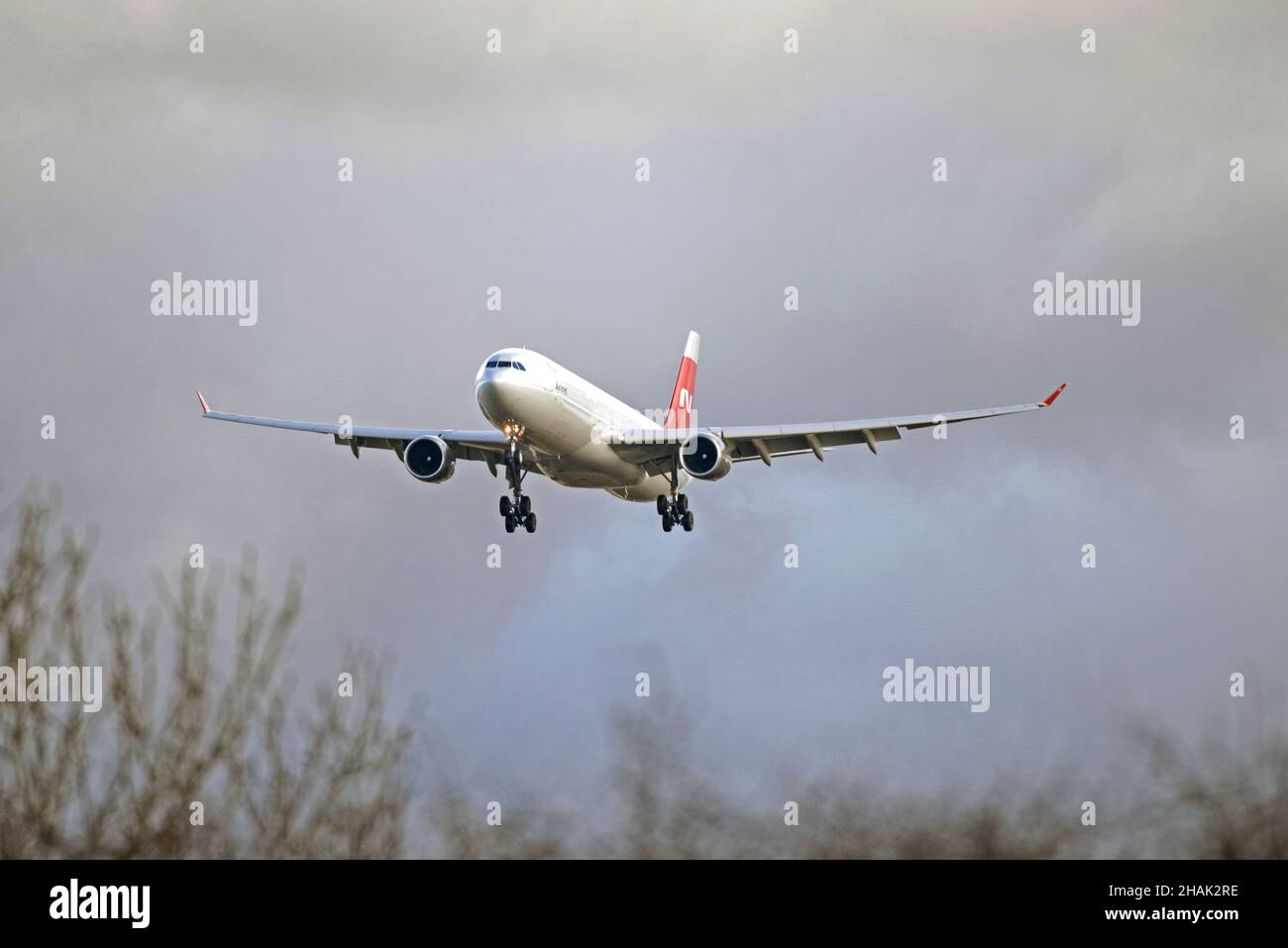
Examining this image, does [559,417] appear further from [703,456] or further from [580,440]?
[703,456]

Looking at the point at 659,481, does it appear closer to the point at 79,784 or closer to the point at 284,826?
the point at 284,826

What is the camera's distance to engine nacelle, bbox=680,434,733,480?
55.9 metres

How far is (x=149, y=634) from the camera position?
52156 millimetres

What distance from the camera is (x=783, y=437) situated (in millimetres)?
57219

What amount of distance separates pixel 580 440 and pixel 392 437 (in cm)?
800

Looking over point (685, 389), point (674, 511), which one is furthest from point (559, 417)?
point (685, 389)

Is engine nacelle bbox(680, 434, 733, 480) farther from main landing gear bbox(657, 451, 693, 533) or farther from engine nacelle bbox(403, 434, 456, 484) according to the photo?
engine nacelle bbox(403, 434, 456, 484)

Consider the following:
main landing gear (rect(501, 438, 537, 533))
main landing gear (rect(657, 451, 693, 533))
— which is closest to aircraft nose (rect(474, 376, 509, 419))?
main landing gear (rect(501, 438, 537, 533))

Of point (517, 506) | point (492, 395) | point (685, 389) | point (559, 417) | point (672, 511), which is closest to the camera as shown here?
point (492, 395)

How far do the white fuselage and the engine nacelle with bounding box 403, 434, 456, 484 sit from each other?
324 centimetres

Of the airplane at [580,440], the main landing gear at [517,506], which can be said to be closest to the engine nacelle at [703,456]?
the airplane at [580,440]

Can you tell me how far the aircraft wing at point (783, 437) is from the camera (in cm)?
5484

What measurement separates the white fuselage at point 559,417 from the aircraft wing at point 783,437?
526 mm
